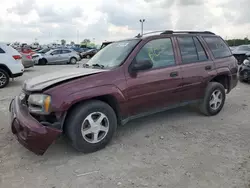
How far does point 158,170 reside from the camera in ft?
9.53

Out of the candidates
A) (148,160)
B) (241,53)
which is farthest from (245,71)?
(241,53)

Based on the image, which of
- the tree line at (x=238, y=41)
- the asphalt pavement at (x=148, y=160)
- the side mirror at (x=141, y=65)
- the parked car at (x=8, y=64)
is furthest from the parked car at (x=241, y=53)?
the tree line at (x=238, y=41)

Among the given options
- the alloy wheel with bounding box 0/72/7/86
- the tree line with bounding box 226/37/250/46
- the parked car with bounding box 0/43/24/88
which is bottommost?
the alloy wheel with bounding box 0/72/7/86

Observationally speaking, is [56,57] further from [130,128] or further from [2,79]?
[130,128]

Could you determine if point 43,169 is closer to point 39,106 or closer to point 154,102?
point 39,106

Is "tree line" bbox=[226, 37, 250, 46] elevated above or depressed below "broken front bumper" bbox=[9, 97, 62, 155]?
above

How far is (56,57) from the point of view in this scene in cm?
1955

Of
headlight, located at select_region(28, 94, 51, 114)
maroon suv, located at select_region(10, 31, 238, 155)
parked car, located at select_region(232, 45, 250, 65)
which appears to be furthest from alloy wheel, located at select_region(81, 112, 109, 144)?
parked car, located at select_region(232, 45, 250, 65)

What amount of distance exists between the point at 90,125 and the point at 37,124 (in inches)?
27.9

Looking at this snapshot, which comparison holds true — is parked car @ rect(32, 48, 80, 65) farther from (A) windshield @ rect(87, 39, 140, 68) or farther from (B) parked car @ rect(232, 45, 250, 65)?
(A) windshield @ rect(87, 39, 140, 68)

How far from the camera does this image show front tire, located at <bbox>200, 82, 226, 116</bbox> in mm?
4660

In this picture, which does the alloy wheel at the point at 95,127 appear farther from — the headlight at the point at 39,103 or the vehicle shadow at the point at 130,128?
the headlight at the point at 39,103

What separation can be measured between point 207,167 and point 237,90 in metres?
5.49

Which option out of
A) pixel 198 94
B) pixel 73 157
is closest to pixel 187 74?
pixel 198 94
